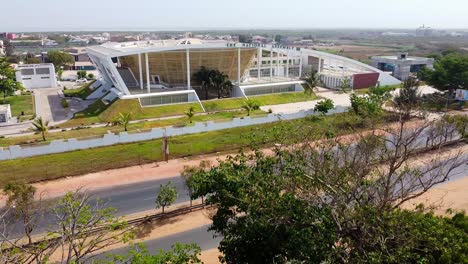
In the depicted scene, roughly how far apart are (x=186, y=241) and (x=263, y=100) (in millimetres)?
42153

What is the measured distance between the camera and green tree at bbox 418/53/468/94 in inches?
2507

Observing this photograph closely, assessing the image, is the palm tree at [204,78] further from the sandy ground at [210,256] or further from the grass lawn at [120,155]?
the sandy ground at [210,256]

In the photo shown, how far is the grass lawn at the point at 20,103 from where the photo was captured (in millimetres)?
60456

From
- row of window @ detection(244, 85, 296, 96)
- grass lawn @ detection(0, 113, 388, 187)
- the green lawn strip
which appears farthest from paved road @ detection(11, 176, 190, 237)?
row of window @ detection(244, 85, 296, 96)

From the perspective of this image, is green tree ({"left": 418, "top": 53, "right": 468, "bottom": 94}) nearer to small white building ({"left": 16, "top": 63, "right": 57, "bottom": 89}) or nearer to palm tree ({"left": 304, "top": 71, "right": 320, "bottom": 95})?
palm tree ({"left": 304, "top": 71, "right": 320, "bottom": 95})

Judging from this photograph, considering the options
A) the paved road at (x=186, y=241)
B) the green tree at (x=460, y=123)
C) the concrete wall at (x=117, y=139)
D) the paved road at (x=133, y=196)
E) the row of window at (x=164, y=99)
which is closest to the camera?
the paved road at (x=186, y=241)

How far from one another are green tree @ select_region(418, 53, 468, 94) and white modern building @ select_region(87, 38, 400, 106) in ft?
47.6

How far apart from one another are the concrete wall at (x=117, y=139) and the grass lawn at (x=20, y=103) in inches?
946

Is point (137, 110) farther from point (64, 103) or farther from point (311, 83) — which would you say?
point (311, 83)

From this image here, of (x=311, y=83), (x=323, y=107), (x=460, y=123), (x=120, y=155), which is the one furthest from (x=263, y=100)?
(x=120, y=155)

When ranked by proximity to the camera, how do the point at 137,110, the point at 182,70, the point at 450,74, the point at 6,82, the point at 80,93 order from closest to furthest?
the point at 137,110 < the point at 450,74 < the point at 182,70 < the point at 6,82 < the point at 80,93

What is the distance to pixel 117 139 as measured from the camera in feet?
136

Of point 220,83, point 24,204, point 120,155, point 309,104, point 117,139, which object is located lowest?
point 120,155

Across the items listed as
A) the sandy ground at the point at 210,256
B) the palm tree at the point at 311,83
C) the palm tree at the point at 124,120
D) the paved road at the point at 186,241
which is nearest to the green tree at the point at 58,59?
the palm tree at the point at 124,120
